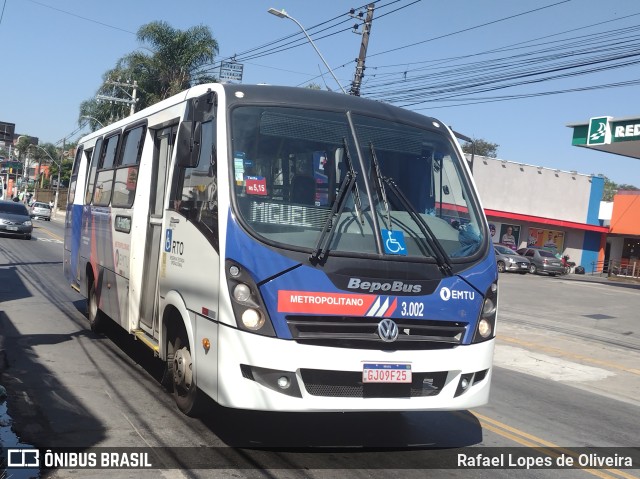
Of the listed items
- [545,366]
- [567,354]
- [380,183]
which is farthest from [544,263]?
[380,183]

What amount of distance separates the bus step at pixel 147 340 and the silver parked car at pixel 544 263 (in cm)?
3625

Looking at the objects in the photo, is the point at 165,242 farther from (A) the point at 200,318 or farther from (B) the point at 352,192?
(B) the point at 352,192

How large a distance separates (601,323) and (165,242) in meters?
15.3

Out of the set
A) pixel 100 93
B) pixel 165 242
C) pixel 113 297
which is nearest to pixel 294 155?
pixel 165 242

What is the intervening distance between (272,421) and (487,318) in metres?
2.18

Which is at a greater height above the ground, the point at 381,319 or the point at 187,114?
the point at 187,114

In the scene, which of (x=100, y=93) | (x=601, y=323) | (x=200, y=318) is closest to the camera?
(x=200, y=318)

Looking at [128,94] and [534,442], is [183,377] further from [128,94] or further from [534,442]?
[128,94]

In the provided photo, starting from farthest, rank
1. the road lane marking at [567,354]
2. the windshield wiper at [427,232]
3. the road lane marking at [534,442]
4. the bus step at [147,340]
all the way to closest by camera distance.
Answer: the road lane marking at [567,354] → the bus step at [147,340] → the road lane marking at [534,442] → the windshield wiper at [427,232]

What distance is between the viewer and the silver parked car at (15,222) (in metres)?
29.1

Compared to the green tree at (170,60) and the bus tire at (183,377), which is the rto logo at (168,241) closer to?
the bus tire at (183,377)

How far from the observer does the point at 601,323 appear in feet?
62.7

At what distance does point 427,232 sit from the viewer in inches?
228

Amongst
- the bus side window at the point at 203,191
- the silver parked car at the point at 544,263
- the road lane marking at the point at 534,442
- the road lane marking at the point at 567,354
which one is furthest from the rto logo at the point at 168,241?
the silver parked car at the point at 544,263
